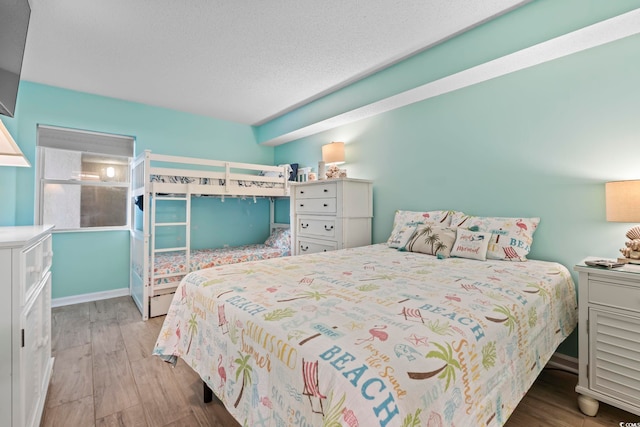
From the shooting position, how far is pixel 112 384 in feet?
6.09

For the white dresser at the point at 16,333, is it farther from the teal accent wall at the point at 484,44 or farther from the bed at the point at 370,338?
the teal accent wall at the point at 484,44

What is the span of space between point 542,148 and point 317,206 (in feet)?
6.92

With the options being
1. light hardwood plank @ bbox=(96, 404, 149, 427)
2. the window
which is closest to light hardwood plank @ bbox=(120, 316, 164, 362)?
light hardwood plank @ bbox=(96, 404, 149, 427)

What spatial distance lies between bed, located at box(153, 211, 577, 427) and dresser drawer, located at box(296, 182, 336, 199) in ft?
4.81

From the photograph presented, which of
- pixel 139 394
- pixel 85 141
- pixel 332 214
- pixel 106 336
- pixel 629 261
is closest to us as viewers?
pixel 629 261

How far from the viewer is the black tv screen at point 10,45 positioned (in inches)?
54.4

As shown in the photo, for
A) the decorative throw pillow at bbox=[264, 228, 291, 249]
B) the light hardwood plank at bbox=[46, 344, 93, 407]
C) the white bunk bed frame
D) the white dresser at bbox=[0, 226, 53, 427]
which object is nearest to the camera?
the white dresser at bbox=[0, 226, 53, 427]

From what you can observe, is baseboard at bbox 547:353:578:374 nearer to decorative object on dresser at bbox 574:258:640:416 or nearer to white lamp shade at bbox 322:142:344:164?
decorative object on dresser at bbox 574:258:640:416

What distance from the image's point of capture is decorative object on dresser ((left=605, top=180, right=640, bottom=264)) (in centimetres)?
161

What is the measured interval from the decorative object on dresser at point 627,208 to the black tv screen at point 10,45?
323cm

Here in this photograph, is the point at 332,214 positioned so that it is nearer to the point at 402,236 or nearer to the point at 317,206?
the point at 317,206

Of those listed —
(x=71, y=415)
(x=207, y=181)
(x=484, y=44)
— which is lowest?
(x=71, y=415)

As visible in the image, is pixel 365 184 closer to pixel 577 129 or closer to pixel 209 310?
pixel 577 129

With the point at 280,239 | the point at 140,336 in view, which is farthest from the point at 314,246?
the point at 140,336
